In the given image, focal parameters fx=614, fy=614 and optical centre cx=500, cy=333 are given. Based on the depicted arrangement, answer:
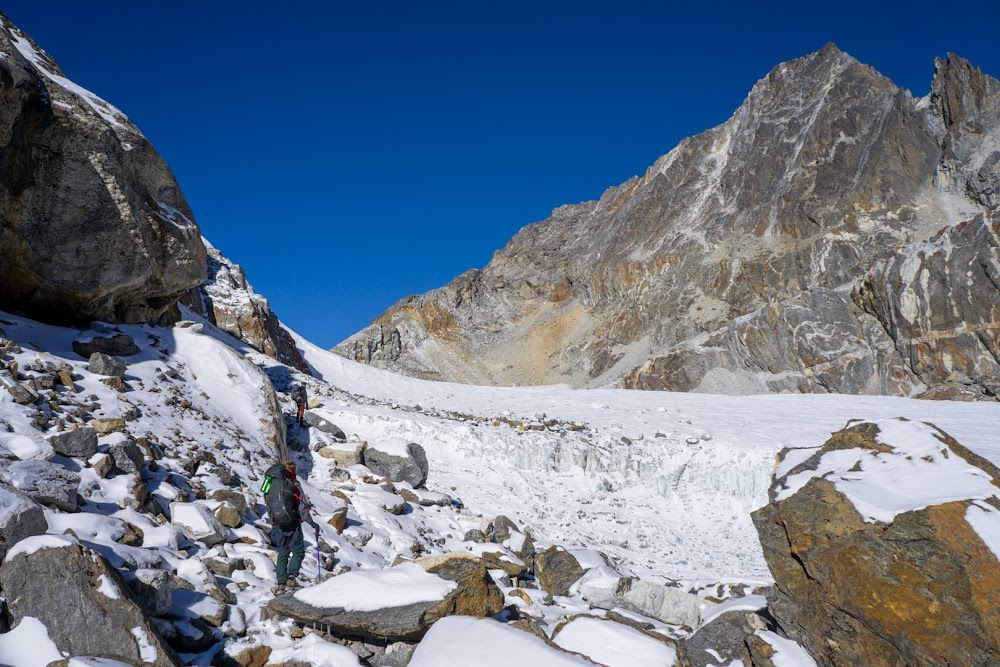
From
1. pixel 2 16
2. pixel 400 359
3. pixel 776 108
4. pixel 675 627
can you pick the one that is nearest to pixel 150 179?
pixel 2 16

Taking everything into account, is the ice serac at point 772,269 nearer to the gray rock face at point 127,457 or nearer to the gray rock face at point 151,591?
the gray rock face at point 127,457

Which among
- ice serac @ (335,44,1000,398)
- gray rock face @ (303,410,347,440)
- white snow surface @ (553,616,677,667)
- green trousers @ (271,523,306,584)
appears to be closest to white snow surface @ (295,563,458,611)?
green trousers @ (271,523,306,584)

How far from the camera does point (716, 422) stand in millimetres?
17344

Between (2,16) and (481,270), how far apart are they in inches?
3256

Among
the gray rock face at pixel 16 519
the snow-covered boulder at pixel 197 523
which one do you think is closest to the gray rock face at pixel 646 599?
the snow-covered boulder at pixel 197 523

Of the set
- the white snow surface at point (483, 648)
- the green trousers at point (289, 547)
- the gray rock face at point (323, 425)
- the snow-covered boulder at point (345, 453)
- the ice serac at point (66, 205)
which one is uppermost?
the ice serac at point (66, 205)

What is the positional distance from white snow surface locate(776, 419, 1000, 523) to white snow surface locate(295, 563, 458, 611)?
356 centimetres

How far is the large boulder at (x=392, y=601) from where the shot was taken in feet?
19.2

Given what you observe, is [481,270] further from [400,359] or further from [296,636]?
[296,636]

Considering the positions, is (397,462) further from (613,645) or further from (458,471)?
(613,645)

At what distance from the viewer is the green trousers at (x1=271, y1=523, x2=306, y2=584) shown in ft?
23.2

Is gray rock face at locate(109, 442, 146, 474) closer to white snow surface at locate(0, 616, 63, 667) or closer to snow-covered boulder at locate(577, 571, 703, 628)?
white snow surface at locate(0, 616, 63, 667)

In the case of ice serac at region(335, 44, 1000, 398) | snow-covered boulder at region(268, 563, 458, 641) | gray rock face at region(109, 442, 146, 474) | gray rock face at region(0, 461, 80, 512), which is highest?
ice serac at region(335, 44, 1000, 398)

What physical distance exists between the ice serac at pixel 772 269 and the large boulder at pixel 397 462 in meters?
36.1
